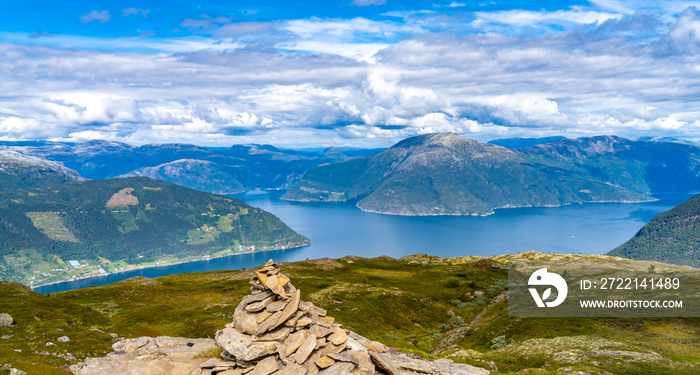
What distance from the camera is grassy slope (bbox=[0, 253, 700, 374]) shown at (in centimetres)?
4231

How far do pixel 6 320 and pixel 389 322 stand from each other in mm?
56875

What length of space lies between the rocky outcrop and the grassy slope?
11.0 meters

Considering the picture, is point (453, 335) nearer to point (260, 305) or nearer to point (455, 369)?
point (455, 369)

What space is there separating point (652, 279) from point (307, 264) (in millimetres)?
86819

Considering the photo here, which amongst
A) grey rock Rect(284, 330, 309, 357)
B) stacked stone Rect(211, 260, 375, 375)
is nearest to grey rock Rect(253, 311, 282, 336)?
stacked stone Rect(211, 260, 375, 375)

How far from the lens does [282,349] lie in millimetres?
31094

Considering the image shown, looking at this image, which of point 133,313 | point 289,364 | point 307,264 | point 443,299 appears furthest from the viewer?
point 307,264

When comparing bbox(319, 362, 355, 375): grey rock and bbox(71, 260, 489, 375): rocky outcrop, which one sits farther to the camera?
bbox(71, 260, 489, 375): rocky outcrop

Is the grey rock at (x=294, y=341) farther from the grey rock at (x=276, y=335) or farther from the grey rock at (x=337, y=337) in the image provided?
the grey rock at (x=337, y=337)

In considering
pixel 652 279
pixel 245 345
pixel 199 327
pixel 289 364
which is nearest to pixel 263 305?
pixel 245 345

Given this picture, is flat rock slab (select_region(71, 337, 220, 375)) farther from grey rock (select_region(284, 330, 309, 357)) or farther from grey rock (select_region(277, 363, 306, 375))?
grey rock (select_region(277, 363, 306, 375))

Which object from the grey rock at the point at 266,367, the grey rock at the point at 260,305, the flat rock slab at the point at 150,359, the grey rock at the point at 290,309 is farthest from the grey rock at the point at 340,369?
the flat rock slab at the point at 150,359

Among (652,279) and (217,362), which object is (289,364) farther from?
(652,279)

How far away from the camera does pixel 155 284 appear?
9256 cm
